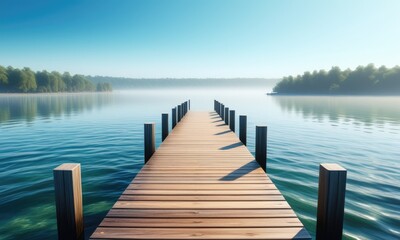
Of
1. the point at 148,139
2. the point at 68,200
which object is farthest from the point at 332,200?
the point at 148,139

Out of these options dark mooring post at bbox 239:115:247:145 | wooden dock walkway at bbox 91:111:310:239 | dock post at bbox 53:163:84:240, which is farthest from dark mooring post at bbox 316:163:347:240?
dark mooring post at bbox 239:115:247:145

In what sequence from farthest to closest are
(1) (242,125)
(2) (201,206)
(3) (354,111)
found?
(3) (354,111) → (1) (242,125) → (2) (201,206)

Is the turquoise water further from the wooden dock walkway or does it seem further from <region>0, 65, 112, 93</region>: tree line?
<region>0, 65, 112, 93</region>: tree line

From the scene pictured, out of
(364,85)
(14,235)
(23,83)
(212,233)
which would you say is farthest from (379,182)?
(23,83)

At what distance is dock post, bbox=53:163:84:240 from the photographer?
3.18 meters

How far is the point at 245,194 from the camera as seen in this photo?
4.67 meters

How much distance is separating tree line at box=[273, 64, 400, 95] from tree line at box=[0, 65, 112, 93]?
445 ft

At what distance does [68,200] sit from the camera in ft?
10.6

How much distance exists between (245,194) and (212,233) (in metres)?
1.45

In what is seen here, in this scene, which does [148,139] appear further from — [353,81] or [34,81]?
[34,81]

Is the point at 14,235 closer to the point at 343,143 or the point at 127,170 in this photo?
the point at 127,170

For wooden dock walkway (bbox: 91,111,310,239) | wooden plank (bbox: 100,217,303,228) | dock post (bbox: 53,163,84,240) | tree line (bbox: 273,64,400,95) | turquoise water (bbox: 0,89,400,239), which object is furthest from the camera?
tree line (bbox: 273,64,400,95)

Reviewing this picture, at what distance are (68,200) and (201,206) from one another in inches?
79.4

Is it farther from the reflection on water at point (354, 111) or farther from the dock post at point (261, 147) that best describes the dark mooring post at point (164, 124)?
the reflection on water at point (354, 111)
